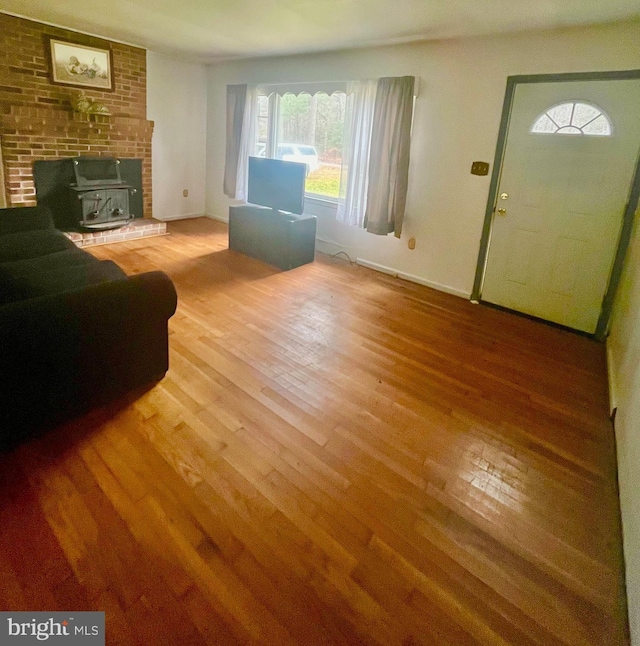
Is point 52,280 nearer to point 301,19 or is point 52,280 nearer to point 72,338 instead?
point 72,338

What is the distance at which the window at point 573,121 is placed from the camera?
3039 mm

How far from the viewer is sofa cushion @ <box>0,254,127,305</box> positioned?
84.6 inches

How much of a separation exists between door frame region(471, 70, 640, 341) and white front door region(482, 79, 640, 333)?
0.03m

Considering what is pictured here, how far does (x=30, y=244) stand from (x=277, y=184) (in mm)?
2400

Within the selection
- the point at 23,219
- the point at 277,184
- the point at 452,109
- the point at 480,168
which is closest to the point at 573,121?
the point at 480,168

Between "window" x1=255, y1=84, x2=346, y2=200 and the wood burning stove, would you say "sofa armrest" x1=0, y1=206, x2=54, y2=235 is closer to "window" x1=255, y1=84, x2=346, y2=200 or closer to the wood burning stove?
the wood burning stove

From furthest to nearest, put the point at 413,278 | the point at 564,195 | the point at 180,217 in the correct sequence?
the point at 180,217 → the point at 413,278 → the point at 564,195

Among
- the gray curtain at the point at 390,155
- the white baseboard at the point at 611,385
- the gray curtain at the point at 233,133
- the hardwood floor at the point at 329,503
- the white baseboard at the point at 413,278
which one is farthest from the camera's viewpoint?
the gray curtain at the point at 233,133

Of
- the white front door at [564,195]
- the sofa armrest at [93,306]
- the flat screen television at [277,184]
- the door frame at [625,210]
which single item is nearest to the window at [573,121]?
the white front door at [564,195]

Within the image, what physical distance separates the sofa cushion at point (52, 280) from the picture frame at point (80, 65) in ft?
10.6

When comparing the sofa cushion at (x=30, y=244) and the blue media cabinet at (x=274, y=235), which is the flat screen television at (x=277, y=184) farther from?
the sofa cushion at (x=30, y=244)

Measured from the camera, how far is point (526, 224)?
353 cm

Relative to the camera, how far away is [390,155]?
4109mm

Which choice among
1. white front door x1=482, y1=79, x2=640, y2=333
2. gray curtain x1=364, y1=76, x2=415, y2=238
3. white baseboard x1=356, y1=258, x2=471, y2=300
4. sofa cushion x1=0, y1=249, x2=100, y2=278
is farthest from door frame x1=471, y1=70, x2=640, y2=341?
sofa cushion x1=0, y1=249, x2=100, y2=278
